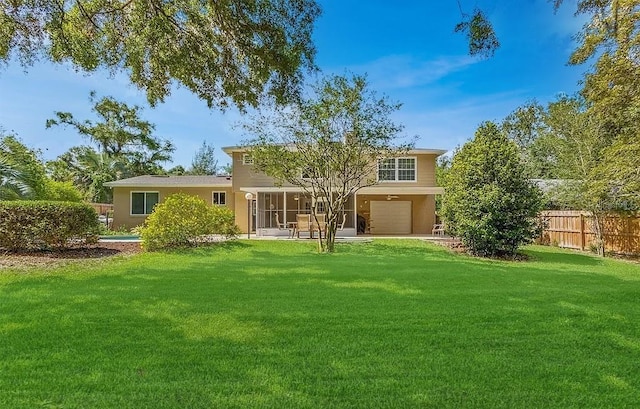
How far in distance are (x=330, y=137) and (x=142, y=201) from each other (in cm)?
1430

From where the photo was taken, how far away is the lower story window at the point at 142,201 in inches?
916

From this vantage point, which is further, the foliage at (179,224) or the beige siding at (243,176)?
the beige siding at (243,176)

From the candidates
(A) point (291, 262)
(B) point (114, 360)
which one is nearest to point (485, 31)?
(B) point (114, 360)

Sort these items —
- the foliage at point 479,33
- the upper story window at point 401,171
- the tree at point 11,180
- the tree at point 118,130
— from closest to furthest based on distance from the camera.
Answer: the foliage at point 479,33
the tree at point 11,180
the upper story window at point 401,171
the tree at point 118,130

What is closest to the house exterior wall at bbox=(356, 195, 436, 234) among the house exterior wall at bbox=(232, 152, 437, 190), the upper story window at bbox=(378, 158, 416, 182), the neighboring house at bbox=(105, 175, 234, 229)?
the house exterior wall at bbox=(232, 152, 437, 190)

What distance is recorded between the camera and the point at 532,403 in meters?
2.79

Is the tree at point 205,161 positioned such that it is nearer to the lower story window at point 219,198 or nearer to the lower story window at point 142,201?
the lower story window at point 142,201

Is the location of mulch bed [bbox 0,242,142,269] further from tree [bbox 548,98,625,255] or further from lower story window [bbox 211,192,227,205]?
tree [bbox 548,98,625,255]

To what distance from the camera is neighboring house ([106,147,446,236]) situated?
2092cm

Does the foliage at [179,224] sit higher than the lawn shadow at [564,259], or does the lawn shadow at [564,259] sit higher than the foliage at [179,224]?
the foliage at [179,224]

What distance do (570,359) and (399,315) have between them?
74.1 inches

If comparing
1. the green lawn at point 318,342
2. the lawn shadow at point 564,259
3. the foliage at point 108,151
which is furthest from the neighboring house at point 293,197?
the green lawn at point 318,342

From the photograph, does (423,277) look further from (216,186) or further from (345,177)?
(216,186)

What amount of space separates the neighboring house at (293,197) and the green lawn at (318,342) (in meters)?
13.2
